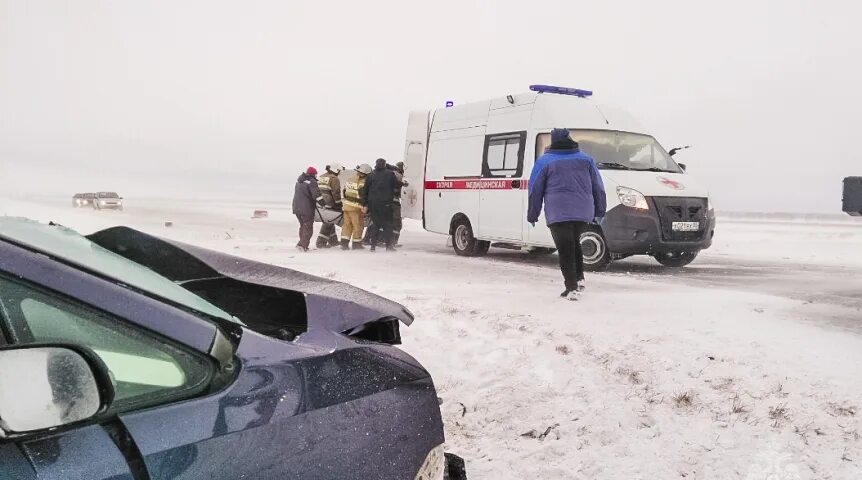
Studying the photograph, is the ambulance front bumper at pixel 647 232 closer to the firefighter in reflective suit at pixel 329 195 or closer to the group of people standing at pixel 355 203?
the group of people standing at pixel 355 203

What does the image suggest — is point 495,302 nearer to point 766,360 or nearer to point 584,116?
point 766,360

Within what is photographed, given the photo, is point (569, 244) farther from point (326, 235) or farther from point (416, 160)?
point (326, 235)

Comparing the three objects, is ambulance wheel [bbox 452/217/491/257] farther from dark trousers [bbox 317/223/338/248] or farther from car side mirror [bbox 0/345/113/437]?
car side mirror [bbox 0/345/113/437]

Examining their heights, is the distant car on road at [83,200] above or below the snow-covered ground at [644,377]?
below

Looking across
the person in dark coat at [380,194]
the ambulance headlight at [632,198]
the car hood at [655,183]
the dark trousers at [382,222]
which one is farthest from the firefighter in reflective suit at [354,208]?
the ambulance headlight at [632,198]

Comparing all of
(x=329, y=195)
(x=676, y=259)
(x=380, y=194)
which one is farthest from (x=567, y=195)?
(x=329, y=195)

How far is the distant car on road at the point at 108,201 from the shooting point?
154 ft

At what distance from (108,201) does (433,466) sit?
5169 cm

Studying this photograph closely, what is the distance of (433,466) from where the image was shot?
6.30ft

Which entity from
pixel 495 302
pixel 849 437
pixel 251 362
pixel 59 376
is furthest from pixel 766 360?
pixel 59 376

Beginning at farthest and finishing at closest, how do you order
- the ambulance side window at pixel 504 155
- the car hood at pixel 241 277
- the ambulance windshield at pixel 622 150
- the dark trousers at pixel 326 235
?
1. the dark trousers at pixel 326 235
2. the ambulance side window at pixel 504 155
3. the ambulance windshield at pixel 622 150
4. the car hood at pixel 241 277

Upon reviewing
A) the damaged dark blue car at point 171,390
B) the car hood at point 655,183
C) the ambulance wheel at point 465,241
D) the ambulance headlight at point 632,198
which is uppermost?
the car hood at point 655,183

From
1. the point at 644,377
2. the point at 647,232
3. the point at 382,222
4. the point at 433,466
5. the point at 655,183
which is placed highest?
the point at 655,183

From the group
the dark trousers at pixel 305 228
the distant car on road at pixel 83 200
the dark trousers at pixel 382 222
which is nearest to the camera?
the dark trousers at pixel 382 222
